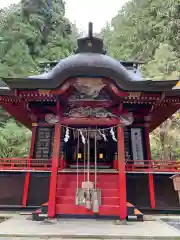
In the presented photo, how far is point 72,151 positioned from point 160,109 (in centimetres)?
406

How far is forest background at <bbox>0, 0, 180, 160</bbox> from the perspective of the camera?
19.2m

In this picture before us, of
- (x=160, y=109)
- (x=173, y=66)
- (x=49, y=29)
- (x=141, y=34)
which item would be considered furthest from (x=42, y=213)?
(x=49, y=29)

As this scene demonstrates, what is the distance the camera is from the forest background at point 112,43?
63.2 feet

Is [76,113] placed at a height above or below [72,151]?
above

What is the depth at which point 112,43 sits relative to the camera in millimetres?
34562

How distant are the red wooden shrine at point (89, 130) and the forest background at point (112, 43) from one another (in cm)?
933

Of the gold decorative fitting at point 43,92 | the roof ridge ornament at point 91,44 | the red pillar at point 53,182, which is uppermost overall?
the roof ridge ornament at point 91,44

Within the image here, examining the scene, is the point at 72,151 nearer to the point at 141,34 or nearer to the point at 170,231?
the point at 170,231

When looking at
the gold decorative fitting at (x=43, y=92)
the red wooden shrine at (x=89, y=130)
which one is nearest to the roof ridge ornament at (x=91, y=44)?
the red wooden shrine at (x=89, y=130)

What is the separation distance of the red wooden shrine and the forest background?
933 centimetres

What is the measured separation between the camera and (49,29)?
1383 inches

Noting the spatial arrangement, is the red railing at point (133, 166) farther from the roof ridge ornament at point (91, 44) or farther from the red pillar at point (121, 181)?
the roof ridge ornament at point (91, 44)

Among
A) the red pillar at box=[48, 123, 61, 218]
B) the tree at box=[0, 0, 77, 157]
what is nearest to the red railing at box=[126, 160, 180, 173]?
the red pillar at box=[48, 123, 61, 218]

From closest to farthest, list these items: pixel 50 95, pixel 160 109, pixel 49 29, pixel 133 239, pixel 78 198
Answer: pixel 133 239 → pixel 78 198 → pixel 50 95 → pixel 160 109 → pixel 49 29
